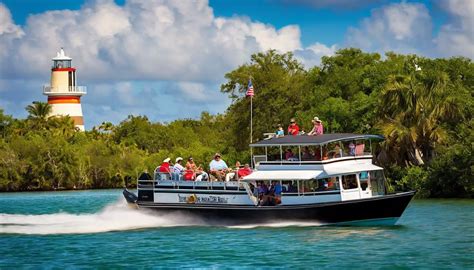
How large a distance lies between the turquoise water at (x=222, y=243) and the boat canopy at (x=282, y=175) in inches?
76.6

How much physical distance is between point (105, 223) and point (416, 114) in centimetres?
2324

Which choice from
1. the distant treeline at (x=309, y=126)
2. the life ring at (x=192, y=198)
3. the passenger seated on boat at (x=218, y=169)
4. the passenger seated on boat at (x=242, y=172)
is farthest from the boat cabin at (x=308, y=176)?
the distant treeline at (x=309, y=126)

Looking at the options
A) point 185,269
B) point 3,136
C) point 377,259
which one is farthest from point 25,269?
point 3,136

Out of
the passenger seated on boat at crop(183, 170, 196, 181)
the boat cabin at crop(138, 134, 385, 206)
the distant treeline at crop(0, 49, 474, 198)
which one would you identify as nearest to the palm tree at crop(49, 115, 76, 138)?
the distant treeline at crop(0, 49, 474, 198)

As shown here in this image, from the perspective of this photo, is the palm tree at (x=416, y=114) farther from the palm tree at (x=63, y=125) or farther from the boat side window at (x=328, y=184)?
the palm tree at (x=63, y=125)

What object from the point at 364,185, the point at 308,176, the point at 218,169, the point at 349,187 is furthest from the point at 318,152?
the point at 218,169

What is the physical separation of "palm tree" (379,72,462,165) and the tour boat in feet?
59.5

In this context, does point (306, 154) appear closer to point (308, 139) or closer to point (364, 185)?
point (308, 139)

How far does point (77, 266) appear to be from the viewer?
3183 cm

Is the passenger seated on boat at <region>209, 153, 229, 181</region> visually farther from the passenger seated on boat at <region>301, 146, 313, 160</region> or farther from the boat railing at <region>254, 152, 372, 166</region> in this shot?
the passenger seated on boat at <region>301, 146, 313, 160</region>

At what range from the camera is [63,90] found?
104750mm

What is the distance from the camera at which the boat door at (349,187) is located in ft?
130

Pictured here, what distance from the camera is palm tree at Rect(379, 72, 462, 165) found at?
195 feet

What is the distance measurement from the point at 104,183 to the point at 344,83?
31.6 metres
